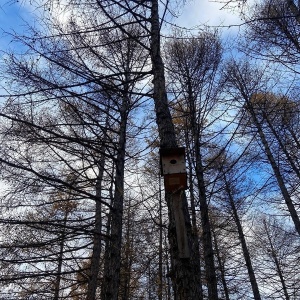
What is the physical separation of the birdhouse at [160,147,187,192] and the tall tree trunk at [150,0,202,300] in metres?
0.10

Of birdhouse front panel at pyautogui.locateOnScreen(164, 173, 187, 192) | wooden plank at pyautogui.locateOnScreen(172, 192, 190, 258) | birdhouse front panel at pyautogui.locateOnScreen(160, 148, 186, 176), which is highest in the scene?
birdhouse front panel at pyautogui.locateOnScreen(160, 148, 186, 176)

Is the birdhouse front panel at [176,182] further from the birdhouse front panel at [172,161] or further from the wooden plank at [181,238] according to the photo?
the wooden plank at [181,238]

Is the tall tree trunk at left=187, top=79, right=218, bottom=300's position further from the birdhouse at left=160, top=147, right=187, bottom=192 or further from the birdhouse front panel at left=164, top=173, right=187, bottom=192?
the birdhouse front panel at left=164, top=173, right=187, bottom=192

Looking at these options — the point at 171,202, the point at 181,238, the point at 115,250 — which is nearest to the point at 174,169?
the point at 171,202

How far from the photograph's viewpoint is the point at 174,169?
7.43ft

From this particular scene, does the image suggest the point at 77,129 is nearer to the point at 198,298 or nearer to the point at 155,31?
the point at 155,31

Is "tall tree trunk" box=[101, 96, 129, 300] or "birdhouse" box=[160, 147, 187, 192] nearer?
"birdhouse" box=[160, 147, 187, 192]

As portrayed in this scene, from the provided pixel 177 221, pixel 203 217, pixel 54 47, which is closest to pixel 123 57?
pixel 54 47

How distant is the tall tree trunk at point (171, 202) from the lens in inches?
83.7

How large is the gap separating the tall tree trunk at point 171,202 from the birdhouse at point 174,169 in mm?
99

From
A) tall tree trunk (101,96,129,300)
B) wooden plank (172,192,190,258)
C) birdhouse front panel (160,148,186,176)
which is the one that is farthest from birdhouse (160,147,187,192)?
tall tree trunk (101,96,129,300)

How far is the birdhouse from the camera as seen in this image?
223cm

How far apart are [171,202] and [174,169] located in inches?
12.3

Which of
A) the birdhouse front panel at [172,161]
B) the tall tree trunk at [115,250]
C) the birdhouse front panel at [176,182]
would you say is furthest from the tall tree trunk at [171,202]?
the tall tree trunk at [115,250]
